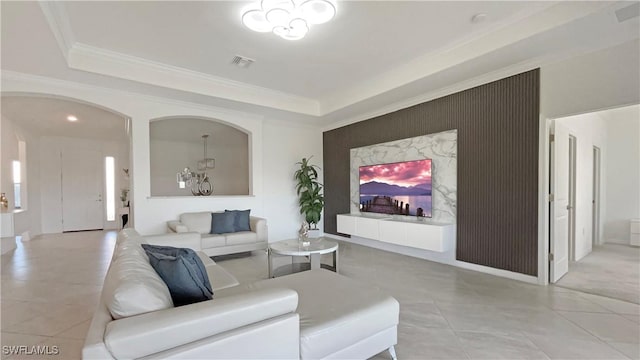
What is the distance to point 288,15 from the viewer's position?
2.78 meters

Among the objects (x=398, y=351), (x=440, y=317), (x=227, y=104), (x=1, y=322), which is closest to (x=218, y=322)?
(x=398, y=351)

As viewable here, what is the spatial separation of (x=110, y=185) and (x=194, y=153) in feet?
8.33

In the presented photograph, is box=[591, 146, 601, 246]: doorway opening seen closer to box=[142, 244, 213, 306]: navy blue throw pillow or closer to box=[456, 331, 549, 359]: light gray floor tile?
box=[456, 331, 549, 359]: light gray floor tile

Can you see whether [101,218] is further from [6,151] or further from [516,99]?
[516,99]

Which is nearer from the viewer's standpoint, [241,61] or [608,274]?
[608,274]

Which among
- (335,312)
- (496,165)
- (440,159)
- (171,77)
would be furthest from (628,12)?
(171,77)

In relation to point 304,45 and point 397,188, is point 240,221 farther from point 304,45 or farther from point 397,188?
point 304,45

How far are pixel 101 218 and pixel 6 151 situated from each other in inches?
121

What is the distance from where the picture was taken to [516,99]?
12.1ft

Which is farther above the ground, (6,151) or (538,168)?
(6,151)

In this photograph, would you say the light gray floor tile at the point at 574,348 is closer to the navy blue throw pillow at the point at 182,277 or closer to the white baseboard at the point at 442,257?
the white baseboard at the point at 442,257

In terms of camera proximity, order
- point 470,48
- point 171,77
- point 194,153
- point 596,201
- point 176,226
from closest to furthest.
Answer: point 470,48
point 171,77
point 176,226
point 596,201
point 194,153

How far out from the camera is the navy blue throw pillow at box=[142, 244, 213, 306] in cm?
171

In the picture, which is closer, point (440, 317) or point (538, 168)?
point (440, 317)
